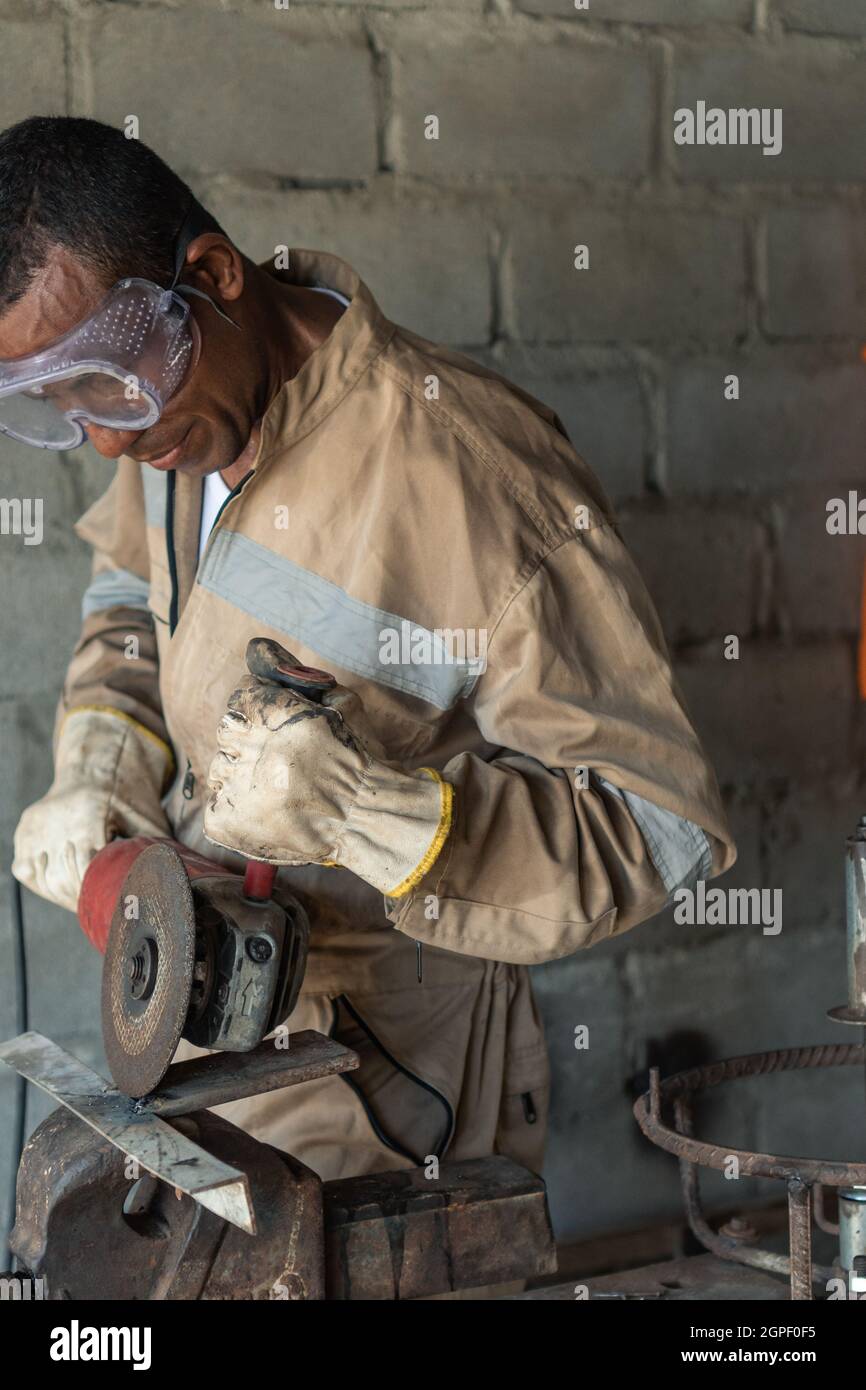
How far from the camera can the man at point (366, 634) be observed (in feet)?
5.40

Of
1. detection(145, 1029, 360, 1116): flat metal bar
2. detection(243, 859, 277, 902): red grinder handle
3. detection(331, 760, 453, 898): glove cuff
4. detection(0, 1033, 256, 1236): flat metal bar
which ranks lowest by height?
detection(0, 1033, 256, 1236): flat metal bar

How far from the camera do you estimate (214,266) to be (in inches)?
70.7

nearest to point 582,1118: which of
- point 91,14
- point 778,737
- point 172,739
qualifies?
point 778,737

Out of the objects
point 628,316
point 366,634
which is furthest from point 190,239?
point 628,316

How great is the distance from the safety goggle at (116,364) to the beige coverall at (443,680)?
0.16m

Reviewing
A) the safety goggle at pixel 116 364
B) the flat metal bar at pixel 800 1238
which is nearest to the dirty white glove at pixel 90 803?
the safety goggle at pixel 116 364

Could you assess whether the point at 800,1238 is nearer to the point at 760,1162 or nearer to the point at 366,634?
the point at 760,1162

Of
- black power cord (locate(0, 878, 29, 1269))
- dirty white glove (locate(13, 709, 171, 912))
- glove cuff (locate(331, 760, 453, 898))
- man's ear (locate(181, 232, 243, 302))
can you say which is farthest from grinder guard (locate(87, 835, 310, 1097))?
black power cord (locate(0, 878, 29, 1269))

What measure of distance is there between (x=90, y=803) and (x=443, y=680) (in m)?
0.60

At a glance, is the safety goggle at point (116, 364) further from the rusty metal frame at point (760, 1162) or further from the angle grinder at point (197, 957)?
the rusty metal frame at point (760, 1162)

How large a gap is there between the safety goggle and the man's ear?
0.05 feet

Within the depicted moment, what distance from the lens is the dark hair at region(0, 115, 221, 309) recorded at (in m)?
1.66

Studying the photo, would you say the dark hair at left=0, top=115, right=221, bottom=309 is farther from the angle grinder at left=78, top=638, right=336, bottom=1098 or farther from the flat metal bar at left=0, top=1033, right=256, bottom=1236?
the flat metal bar at left=0, top=1033, right=256, bottom=1236

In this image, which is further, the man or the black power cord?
the black power cord
